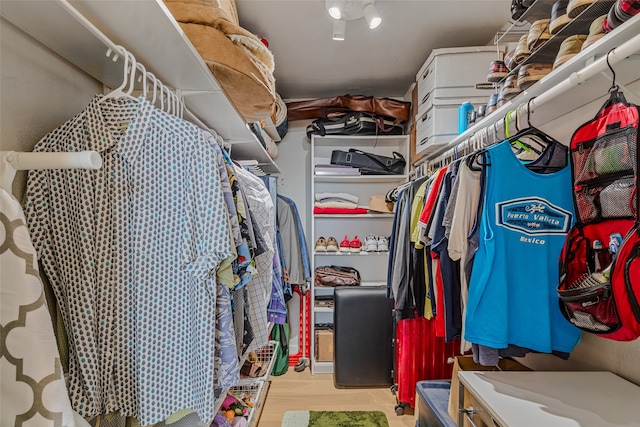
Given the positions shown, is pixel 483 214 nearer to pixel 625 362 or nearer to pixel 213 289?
pixel 625 362

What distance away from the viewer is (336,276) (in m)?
2.86

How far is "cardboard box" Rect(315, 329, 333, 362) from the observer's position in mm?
2781

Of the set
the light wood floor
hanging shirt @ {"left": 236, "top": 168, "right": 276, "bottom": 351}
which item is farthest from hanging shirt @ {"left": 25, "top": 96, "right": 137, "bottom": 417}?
the light wood floor

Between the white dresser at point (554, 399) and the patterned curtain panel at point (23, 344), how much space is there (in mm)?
915

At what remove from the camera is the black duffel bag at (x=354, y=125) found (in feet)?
9.14

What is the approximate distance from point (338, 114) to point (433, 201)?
5.30 ft

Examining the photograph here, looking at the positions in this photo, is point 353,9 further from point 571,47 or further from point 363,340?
point 363,340

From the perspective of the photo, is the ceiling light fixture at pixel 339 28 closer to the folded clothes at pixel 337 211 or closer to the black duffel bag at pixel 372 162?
the black duffel bag at pixel 372 162

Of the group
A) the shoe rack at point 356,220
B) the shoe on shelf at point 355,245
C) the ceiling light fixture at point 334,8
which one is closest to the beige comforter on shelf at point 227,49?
the ceiling light fixture at point 334,8

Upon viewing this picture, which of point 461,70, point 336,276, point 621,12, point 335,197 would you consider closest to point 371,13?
point 461,70

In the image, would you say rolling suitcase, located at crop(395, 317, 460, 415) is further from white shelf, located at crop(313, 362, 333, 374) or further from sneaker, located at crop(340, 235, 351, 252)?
sneaker, located at crop(340, 235, 351, 252)

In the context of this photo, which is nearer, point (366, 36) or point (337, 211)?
point (366, 36)

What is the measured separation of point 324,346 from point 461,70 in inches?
89.6

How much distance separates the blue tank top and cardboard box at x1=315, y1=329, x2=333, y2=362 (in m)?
1.88
